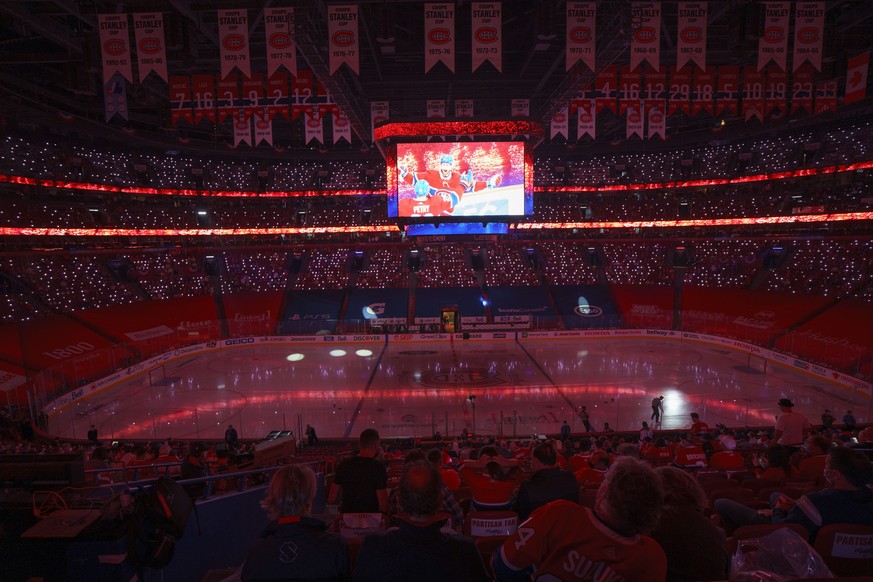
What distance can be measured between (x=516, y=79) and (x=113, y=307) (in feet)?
88.6

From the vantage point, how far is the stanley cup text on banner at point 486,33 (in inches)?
504

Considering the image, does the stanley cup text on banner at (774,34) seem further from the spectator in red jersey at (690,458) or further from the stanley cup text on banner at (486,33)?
the spectator in red jersey at (690,458)

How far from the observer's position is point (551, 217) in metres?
45.4

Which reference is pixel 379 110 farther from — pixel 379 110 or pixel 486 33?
pixel 486 33

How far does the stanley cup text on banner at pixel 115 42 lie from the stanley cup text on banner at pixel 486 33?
9.14 m

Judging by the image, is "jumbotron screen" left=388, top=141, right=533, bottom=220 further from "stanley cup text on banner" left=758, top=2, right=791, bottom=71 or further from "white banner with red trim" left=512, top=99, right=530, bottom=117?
"stanley cup text on banner" left=758, top=2, right=791, bottom=71

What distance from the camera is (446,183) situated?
26.2 metres

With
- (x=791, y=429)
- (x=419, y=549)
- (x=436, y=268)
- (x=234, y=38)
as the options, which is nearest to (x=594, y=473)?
(x=791, y=429)

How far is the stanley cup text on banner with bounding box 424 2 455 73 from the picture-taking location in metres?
12.8

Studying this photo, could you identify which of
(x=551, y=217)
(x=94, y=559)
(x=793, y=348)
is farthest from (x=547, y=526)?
(x=551, y=217)

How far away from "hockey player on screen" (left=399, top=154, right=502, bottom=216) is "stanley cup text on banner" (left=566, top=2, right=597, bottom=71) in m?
12.6

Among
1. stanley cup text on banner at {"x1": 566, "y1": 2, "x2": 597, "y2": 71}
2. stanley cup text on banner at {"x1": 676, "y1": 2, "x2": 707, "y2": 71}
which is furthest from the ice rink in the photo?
stanley cup text on banner at {"x1": 676, "y1": 2, "x2": 707, "y2": 71}

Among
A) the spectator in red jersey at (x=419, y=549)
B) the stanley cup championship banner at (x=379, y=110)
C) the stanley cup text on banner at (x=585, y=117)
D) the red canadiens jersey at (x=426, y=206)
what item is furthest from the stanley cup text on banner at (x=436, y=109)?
the spectator in red jersey at (x=419, y=549)

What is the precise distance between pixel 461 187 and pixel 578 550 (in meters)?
24.7
